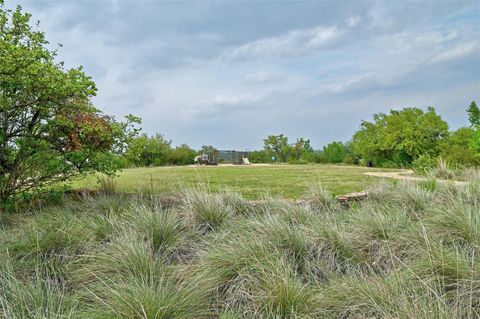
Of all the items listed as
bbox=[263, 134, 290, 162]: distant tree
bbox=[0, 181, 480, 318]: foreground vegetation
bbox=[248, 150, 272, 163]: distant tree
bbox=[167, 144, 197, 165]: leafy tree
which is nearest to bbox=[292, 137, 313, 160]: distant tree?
bbox=[263, 134, 290, 162]: distant tree

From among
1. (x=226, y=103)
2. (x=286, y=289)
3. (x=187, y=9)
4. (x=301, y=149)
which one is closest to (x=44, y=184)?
(x=286, y=289)

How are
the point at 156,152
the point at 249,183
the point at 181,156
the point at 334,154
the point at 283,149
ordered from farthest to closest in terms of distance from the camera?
the point at 283,149
the point at 334,154
the point at 181,156
the point at 156,152
the point at 249,183

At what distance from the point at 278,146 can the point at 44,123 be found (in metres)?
24.9

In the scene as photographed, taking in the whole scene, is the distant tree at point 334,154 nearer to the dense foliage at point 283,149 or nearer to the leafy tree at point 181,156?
the dense foliage at point 283,149

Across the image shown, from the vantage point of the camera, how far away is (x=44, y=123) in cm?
481

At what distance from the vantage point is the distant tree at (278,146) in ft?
92.7

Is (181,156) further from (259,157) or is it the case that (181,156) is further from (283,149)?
(283,149)

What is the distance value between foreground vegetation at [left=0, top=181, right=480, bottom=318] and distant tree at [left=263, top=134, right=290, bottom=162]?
23.7 m

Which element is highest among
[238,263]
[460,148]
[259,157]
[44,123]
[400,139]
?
Answer: [400,139]

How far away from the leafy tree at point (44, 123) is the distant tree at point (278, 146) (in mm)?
23740

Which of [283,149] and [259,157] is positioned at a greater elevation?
[283,149]

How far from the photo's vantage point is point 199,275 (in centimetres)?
253

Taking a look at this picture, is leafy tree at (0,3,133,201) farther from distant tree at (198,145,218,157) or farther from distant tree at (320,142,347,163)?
distant tree at (320,142,347,163)

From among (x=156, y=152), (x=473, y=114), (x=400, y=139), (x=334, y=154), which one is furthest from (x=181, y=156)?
(x=473, y=114)
